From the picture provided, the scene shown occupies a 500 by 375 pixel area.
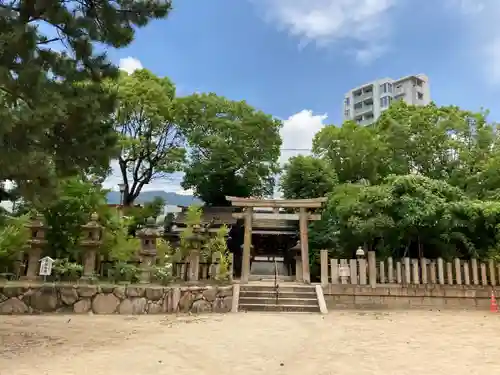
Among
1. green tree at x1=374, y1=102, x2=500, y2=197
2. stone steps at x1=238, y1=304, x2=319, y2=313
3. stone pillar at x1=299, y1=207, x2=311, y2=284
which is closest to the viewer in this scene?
stone steps at x1=238, y1=304, x2=319, y2=313

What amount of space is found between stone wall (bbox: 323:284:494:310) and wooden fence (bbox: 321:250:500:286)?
0.57 ft

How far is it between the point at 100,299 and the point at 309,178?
10.5 metres

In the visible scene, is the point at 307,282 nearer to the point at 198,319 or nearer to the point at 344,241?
the point at 344,241

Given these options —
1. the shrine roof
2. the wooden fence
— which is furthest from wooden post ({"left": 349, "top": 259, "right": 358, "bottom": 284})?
the shrine roof

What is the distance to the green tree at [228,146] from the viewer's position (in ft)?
65.8

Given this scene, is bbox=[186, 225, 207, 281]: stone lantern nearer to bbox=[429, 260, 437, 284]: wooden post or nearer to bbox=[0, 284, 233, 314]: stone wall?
bbox=[0, 284, 233, 314]: stone wall

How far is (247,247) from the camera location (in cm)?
1325

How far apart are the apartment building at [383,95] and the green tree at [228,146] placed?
100 feet

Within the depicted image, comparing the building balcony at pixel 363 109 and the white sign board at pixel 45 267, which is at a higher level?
the building balcony at pixel 363 109

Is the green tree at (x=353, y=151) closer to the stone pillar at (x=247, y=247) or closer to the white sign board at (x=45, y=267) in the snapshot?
the stone pillar at (x=247, y=247)

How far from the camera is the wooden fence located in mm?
11391

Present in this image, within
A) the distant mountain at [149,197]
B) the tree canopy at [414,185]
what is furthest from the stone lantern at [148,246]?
the distant mountain at [149,197]

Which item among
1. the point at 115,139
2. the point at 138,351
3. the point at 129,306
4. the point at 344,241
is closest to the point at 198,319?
the point at 129,306

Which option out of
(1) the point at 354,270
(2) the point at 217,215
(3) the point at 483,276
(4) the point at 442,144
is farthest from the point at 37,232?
(4) the point at 442,144
